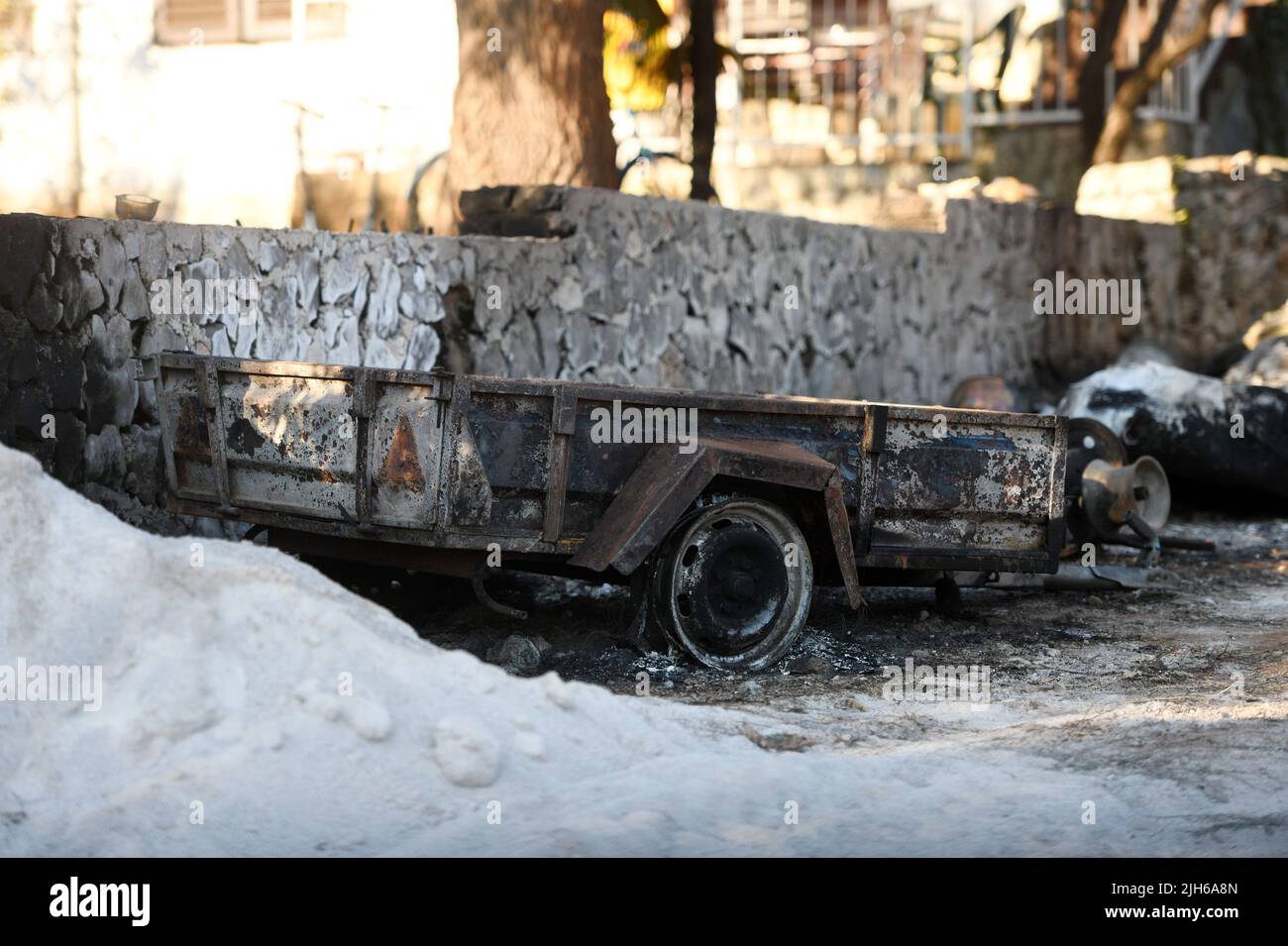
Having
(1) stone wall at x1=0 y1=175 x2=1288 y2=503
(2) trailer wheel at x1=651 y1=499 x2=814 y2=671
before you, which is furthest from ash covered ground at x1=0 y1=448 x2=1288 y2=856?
(1) stone wall at x1=0 y1=175 x2=1288 y2=503

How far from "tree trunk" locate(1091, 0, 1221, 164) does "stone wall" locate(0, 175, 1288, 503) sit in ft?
9.26

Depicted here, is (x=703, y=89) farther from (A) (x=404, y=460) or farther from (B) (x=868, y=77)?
(A) (x=404, y=460)

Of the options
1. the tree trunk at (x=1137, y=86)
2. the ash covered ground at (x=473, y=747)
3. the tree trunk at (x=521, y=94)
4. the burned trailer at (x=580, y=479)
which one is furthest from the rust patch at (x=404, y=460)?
the tree trunk at (x=1137, y=86)

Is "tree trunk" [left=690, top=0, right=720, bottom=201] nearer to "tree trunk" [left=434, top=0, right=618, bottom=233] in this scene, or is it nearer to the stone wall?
the stone wall

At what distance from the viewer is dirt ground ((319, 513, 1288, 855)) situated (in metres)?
5.24

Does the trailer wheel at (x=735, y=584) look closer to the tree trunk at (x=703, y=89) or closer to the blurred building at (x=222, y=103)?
the tree trunk at (x=703, y=89)

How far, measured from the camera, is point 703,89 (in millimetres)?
14938

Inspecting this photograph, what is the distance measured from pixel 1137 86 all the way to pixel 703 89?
7.35m

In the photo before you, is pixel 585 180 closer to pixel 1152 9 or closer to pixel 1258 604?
pixel 1258 604

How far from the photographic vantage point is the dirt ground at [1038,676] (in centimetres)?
524

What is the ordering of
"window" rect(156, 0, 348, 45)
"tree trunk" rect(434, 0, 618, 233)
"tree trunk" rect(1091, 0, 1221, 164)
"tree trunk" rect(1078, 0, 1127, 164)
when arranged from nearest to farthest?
1. "tree trunk" rect(434, 0, 618, 233)
2. "window" rect(156, 0, 348, 45)
3. "tree trunk" rect(1091, 0, 1221, 164)
4. "tree trunk" rect(1078, 0, 1127, 164)

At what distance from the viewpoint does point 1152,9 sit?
21281 millimetres

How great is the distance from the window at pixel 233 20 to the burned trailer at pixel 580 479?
32.2ft

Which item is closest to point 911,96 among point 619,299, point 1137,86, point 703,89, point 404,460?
point 1137,86
